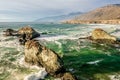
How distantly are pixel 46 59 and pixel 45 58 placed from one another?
0.17 m

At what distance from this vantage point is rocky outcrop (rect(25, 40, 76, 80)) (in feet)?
61.5

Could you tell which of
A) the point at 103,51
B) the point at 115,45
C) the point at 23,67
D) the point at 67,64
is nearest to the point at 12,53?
the point at 23,67

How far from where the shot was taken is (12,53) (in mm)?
25953

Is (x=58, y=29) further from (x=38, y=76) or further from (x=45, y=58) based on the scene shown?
(x=38, y=76)

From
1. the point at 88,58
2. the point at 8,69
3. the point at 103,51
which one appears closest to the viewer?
the point at 8,69

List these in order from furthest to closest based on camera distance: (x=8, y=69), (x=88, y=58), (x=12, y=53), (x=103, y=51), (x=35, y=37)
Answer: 1. (x=35, y=37)
2. (x=103, y=51)
3. (x=12, y=53)
4. (x=88, y=58)
5. (x=8, y=69)

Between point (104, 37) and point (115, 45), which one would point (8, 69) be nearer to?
point (115, 45)

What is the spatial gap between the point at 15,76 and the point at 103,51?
12.4m

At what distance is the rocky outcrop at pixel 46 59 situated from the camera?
61.5 feet

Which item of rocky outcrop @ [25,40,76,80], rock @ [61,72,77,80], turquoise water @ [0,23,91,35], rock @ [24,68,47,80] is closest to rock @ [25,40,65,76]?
rocky outcrop @ [25,40,76,80]

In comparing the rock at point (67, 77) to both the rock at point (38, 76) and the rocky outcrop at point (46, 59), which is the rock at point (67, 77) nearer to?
the rocky outcrop at point (46, 59)

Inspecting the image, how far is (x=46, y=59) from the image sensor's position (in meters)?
19.6

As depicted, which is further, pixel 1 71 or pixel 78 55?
pixel 78 55

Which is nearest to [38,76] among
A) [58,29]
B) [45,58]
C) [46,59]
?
[46,59]
